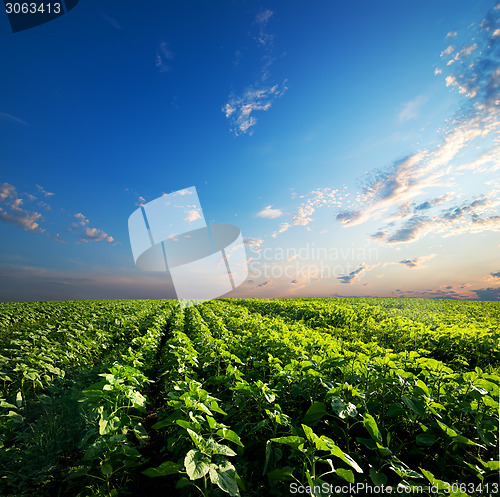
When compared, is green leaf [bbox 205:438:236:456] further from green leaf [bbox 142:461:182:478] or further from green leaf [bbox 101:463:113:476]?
green leaf [bbox 101:463:113:476]

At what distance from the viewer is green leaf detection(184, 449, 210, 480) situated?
6.61 ft

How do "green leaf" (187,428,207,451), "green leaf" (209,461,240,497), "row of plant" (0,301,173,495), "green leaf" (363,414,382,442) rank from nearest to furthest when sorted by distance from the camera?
"green leaf" (209,461,240,497) → "green leaf" (187,428,207,451) → "green leaf" (363,414,382,442) → "row of plant" (0,301,173,495)

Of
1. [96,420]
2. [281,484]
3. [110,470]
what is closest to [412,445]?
[281,484]

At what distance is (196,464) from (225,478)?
0.27m

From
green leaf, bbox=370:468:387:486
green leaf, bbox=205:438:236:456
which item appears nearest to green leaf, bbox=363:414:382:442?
green leaf, bbox=370:468:387:486

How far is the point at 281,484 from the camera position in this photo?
8.75 feet

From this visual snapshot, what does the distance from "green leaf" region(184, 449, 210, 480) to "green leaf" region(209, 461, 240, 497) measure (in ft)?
0.19

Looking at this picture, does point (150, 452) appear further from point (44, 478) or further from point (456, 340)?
point (456, 340)

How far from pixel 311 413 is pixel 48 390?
5.72 meters

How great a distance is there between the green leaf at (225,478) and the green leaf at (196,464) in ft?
0.19

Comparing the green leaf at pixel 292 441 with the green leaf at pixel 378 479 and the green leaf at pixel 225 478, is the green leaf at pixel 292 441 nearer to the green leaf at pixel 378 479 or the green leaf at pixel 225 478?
the green leaf at pixel 225 478

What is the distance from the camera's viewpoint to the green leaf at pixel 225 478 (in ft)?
6.53

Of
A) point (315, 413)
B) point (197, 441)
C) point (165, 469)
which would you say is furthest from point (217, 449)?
point (315, 413)

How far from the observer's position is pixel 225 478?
6.81 ft
